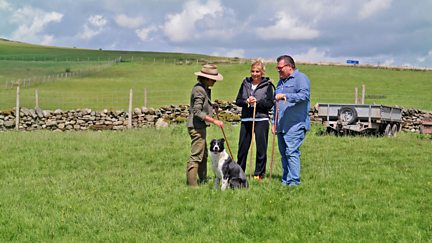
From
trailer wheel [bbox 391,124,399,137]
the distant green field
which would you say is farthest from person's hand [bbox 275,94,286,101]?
the distant green field

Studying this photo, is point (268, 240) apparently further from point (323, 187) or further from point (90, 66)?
point (90, 66)

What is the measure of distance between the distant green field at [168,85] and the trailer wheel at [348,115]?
11.4 meters

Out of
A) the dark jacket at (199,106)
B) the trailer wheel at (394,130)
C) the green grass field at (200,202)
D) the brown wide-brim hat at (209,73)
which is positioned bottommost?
the green grass field at (200,202)

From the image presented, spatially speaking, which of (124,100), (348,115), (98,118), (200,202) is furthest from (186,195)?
(124,100)

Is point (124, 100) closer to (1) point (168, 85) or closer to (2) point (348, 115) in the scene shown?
(1) point (168, 85)

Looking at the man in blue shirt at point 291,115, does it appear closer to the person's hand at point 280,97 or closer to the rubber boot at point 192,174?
the person's hand at point 280,97

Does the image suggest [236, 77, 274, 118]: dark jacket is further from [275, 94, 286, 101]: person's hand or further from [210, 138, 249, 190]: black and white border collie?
[210, 138, 249, 190]: black and white border collie

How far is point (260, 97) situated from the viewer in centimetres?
987

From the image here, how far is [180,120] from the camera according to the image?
2356cm

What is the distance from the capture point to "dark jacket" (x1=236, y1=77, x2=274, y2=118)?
984 cm

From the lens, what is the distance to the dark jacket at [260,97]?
9844 mm

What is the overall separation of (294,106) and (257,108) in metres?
0.88

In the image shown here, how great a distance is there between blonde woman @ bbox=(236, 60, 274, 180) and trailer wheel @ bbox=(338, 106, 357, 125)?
9.70 metres

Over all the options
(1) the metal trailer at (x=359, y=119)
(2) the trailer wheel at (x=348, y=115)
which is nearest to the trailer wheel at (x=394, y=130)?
(1) the metal trailer at (x=359, y=119)
